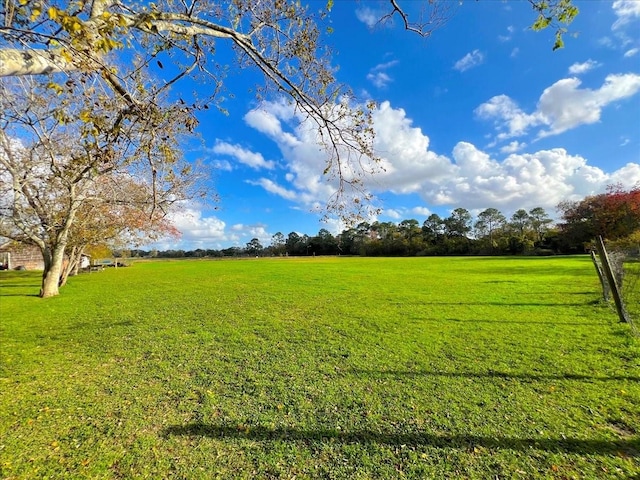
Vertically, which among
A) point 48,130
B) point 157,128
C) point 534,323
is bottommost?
point 534,323

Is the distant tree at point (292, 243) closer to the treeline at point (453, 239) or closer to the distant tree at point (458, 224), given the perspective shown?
the treeline at point (453, 239)

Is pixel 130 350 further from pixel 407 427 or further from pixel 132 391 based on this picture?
pixel 407 427

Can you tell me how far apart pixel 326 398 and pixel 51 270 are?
64.5 ft

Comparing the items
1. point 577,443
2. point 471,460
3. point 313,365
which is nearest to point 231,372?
point 313,365

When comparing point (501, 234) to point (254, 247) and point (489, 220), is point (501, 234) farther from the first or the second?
point (254, 247)

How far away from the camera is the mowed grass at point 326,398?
3410 mm

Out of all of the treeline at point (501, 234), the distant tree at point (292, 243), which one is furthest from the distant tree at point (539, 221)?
the distant tree at point (292, 243)

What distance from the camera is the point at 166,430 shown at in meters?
4.07

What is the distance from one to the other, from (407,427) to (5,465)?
4.77m

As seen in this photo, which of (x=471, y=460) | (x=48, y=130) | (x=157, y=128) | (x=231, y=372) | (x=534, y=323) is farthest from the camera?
(x=48, y=130)

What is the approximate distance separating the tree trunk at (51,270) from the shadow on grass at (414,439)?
59.2ft

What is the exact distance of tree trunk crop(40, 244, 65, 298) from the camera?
16.8 metres

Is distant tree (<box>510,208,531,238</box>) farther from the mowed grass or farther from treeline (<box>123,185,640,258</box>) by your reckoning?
the mowed grass

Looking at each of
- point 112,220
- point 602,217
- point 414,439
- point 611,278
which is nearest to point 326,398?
point 414,439
